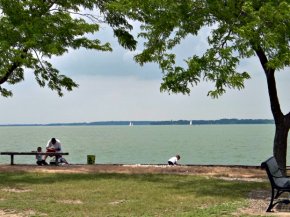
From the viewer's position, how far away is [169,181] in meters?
15.2

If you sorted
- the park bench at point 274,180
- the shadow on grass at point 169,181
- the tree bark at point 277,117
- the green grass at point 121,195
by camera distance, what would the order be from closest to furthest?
the park bench at point 274,180 < the green grass at point 121,195 < the shadow on grass at point 169,181 < the tree bark at point 277,117

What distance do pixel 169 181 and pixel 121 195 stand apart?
10.6ft

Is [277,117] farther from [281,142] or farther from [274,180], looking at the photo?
[274,180]

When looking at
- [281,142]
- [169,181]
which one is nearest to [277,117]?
[281,142]

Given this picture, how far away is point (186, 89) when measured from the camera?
12.9 metres

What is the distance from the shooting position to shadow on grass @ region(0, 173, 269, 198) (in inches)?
509

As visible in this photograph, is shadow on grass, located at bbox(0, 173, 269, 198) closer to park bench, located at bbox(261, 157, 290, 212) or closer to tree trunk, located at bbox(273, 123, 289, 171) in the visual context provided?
park bench, located at bbox(261, 157, 290, 212)

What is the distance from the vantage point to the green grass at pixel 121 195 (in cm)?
1011

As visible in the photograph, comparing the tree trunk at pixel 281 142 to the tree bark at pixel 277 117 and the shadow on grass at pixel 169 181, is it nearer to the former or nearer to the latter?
the tree bark at pixel 277 117

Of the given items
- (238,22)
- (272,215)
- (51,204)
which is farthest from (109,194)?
(238,22)

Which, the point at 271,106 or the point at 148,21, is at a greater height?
the point at 148,21

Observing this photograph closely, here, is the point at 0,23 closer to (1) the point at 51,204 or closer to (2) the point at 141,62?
(2) the point at 141,62

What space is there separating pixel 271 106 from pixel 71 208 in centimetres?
836

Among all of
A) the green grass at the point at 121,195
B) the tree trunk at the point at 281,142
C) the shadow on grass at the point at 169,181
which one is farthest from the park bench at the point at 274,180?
the tree trunk at the point at 281,142
